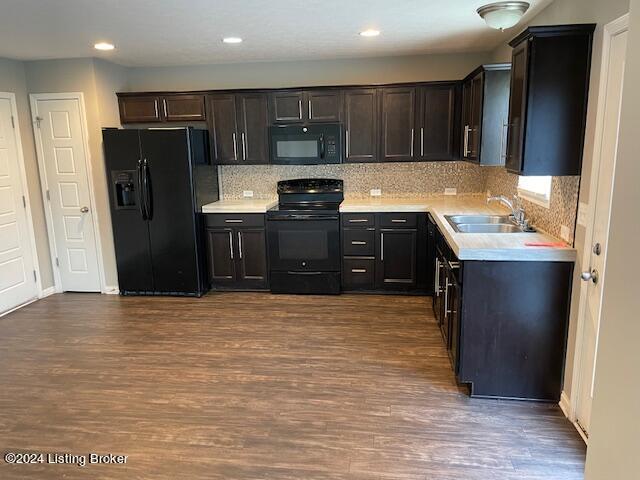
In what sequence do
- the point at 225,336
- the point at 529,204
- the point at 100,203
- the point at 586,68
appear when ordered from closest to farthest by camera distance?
the point at 586,68 → the point at 529,204 → the point at 225,336 → the point at 100,203

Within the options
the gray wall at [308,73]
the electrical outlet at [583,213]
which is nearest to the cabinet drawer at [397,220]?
the gray wall at [308,73]

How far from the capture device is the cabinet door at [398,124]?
4.75m

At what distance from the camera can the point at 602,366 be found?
101 cm

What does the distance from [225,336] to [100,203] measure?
2256 millimetres

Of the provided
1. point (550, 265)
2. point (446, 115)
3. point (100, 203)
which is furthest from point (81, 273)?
point (550, 265)

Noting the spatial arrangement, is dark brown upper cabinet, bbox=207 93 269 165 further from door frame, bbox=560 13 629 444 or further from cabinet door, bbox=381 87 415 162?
door frame, bbox=560 13 629 444

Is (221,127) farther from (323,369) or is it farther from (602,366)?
(602,366)

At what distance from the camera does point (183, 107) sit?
5008 mm

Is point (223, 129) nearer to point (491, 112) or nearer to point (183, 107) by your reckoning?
point (183, 107)

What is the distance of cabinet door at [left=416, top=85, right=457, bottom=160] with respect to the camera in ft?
15.4

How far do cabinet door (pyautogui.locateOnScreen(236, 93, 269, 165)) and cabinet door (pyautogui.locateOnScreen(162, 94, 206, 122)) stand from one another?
1.42ft

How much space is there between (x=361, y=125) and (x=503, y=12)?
199 centimetres

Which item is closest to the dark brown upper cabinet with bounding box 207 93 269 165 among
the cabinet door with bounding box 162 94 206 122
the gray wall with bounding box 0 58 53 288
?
the cabinet door with bounding box 162 94 206 122

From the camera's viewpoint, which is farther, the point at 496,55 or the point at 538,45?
the point at 496,55
